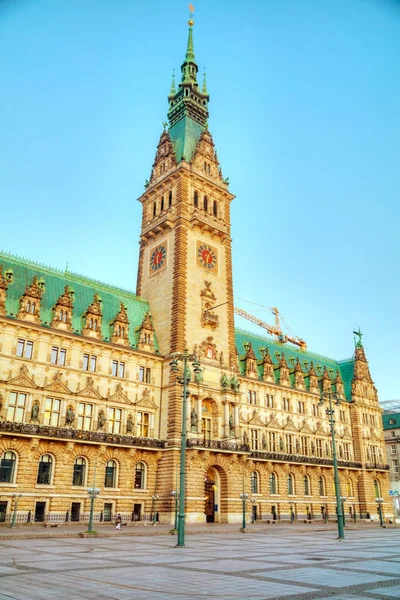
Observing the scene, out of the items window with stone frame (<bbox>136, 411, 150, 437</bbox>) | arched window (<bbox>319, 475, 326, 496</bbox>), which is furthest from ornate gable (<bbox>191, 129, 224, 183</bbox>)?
arched window (<bbox>319, 475, 326, 496</bbox>)

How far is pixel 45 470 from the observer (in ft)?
151

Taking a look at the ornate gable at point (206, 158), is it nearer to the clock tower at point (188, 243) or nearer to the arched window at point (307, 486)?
the clock tower at point (188, 243)

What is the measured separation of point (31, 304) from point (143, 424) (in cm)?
1730

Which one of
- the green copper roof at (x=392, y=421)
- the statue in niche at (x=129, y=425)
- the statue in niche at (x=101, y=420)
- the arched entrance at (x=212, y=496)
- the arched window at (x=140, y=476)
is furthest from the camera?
the green copper roof at (x=392, y=421)

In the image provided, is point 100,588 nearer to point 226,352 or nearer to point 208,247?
point 226,352

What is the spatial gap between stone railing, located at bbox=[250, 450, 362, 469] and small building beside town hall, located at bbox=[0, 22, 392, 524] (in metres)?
0.28

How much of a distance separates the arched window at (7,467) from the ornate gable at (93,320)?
46.0 ft

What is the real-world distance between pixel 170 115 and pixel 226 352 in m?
37.5

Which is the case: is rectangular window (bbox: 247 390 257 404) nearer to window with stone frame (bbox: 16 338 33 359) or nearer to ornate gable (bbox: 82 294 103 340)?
ornate gable (bbox: 82 294 103 340)

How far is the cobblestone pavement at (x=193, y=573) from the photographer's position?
13.3m

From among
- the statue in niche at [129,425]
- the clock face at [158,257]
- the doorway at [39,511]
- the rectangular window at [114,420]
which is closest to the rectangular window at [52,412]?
the rectangular window at [114,420]

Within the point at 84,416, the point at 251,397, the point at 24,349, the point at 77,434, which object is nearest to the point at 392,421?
the point at 251,397

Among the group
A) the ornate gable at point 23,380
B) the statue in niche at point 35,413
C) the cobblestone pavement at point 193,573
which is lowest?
the cobblestone pavement at point 193,573

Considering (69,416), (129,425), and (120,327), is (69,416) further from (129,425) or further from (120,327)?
(120,327)
